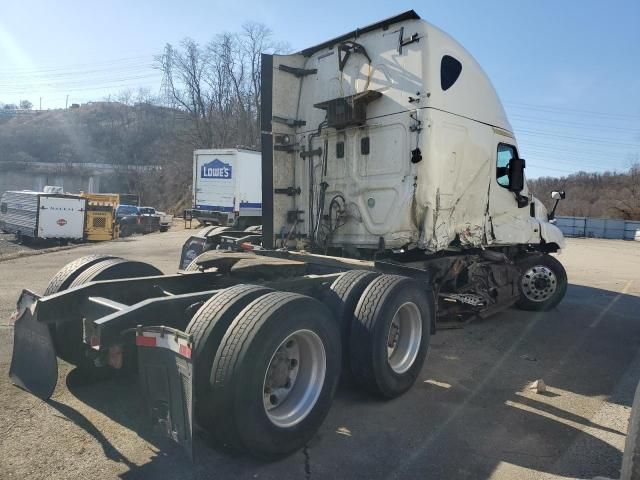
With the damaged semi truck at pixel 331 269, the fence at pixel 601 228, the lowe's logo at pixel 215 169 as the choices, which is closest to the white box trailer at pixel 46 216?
the lowe's logo at pixel 215 169

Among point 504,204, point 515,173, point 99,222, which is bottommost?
point 99,222

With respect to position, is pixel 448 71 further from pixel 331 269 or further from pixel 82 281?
pixel 82 281

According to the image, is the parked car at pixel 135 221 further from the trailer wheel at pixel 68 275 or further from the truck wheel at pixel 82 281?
the truck wheel at pixel 82 281

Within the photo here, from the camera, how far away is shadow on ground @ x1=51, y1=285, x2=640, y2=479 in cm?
314

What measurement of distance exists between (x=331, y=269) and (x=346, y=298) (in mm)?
1177

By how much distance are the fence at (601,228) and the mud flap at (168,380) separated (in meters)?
41.7

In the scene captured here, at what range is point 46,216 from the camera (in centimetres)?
1905

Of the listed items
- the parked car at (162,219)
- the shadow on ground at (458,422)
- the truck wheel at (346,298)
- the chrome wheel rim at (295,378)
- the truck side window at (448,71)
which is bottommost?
the shadow on ground at (458,422)

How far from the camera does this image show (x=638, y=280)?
1328cm

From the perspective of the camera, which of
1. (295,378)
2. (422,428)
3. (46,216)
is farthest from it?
(46,216)

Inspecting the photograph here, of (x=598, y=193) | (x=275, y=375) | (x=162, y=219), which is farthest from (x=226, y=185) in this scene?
(x=598, y=193)

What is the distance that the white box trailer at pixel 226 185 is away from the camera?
19.1m

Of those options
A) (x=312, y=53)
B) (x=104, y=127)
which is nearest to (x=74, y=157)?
(x=104, y=127)

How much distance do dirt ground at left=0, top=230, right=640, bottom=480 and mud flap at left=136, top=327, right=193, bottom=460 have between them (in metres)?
0.41
